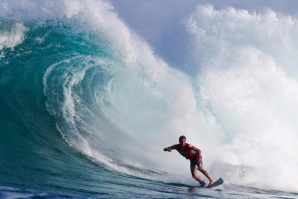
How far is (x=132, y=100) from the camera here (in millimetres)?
13688

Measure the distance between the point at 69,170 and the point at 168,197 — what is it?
96.5 inches

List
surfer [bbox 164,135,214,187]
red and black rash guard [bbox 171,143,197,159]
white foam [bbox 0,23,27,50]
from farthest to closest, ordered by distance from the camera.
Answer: white foam [bbox 0,23,27,50] < red and black rash guard [bbox 171,143,197,159] < surfer [bbox 164,135,214,187]

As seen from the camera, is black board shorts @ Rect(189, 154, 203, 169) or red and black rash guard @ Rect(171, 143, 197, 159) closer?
black board shorts @ Rect(189, 154, 203, 169)

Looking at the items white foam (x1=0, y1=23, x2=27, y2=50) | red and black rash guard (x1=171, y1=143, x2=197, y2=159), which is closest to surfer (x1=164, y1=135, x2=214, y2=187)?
red and black rash guard (x1=171, y1=143, x2=197, y2=159)

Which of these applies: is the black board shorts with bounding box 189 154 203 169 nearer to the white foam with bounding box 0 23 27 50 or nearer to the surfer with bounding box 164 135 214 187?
the surfer with bounding box 164 135 214 187

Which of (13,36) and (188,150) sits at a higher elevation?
(13,36)

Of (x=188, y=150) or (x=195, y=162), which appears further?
(x=188, y=150)

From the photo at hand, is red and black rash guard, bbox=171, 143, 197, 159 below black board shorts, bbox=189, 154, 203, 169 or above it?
above

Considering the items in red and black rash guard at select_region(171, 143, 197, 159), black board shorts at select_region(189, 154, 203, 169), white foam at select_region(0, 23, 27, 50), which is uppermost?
white foam at select_region(0, 23, 27, 50)

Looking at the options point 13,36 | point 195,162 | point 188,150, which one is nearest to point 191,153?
point 188,150

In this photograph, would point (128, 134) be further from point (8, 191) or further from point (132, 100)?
point (8, 191)

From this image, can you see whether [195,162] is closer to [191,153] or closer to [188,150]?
[191,153]

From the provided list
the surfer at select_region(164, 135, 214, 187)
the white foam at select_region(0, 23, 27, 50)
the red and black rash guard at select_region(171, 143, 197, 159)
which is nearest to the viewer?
the surfer at select_region(164, 135, 214, 187)

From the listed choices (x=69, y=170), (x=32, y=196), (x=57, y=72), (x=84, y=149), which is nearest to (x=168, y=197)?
(x=32, y=196)
